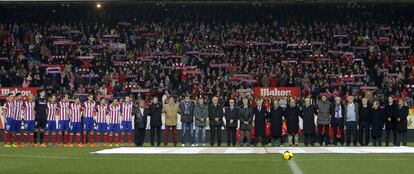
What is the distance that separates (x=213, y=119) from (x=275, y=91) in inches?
461

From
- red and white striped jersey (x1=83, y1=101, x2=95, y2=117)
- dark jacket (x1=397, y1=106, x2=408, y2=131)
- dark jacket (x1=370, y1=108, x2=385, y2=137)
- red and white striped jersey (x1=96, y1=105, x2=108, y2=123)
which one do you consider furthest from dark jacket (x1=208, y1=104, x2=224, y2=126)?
dark jacket (x1=397, y1=106, x2=408, y2=131)

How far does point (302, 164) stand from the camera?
56.5ft

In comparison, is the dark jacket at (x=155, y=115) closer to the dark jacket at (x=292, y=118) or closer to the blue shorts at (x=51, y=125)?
the blue shorts at (x=51, y=125)

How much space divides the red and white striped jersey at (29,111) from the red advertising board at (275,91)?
14502 mm

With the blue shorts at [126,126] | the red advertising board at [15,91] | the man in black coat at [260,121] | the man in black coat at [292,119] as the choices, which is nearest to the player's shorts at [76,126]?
the blue shorts at [126,126]

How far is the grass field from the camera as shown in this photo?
15750 mm

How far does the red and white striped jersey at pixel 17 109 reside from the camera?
98.1 feet

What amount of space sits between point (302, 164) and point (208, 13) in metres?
35.5

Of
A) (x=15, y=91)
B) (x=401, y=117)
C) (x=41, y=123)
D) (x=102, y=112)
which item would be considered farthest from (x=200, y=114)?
(x=15, y=91)

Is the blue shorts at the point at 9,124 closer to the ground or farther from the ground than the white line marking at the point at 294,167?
farther from the ground

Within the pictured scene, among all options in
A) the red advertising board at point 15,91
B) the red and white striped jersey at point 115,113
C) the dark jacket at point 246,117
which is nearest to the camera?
the dark jacket at point 246,117

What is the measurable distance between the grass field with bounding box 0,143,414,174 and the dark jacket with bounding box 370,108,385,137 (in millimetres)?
8632

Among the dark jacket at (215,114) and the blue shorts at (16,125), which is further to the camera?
the dark jacket at (215,114)

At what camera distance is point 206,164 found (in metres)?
17.5
